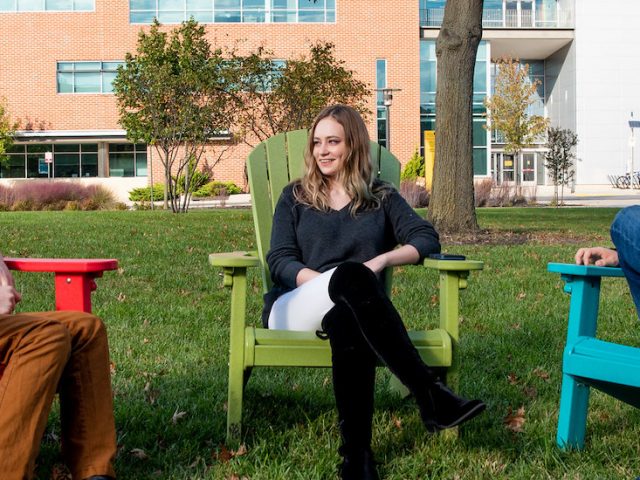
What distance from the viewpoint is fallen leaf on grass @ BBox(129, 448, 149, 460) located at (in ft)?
10.1

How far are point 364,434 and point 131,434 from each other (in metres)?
1.04

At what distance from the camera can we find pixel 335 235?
3.55 metres

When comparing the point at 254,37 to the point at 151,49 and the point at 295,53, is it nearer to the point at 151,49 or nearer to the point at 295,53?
the point at 295,53

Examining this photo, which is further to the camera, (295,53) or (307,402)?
(295,53)

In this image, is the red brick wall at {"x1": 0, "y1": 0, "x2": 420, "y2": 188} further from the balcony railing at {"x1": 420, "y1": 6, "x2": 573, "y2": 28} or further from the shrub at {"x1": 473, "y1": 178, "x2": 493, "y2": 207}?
the shrub at {"x1": 473, "y1": 178, "x2": 493, "y2": 207}

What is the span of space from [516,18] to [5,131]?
23.2m

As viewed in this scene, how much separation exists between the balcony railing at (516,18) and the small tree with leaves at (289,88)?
13867 millimetres

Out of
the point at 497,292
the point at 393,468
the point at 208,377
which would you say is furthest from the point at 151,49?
the point at 393,468

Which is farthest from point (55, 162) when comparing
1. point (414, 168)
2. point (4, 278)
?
point (4, 278)

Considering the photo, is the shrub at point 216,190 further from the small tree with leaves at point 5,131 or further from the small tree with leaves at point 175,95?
the small tree with leaves at point 5,131

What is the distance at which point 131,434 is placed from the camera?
131 inches

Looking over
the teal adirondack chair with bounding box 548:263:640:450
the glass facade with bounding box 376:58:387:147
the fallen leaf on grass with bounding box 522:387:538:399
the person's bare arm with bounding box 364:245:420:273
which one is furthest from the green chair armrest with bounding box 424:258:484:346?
the glass facade with bounding box 376:58:387:147

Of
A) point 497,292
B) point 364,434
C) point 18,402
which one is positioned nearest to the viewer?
point 18,402

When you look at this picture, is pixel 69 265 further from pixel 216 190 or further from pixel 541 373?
pixel 216 190
